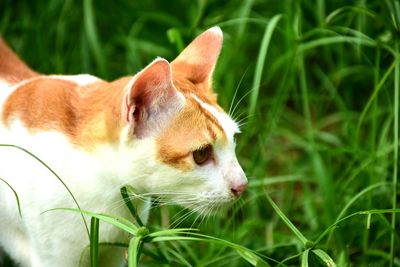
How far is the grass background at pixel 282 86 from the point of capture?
7.89 feet

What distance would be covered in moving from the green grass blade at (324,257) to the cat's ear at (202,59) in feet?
1.73

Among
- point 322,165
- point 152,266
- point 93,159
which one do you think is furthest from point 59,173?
point 322,165

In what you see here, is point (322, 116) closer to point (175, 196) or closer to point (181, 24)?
point (181, 24)

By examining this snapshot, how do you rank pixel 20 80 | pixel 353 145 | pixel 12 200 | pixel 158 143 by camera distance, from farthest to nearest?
pixel 353 145 → pixel 20 80 → pixel 12 200 → pixel 158 143

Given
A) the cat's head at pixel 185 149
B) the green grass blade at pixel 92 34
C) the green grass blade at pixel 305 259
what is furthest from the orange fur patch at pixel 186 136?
the green grass blade at pixel 92 34

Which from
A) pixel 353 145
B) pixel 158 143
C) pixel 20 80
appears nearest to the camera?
pixel 158 143

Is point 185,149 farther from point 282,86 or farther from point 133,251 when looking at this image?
point 282,86

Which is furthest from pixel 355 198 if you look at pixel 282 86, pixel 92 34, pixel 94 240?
pixel 92 34

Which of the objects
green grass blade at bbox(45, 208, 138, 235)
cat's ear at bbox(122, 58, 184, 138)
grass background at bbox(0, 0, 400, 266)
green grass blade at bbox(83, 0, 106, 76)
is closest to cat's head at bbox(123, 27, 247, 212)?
cat's ear at bbox(122, 58, 184, 138)

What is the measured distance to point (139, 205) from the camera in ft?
6.58

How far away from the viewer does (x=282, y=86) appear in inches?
100

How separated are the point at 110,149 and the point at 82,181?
107mm

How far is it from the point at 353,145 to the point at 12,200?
45.6 inches

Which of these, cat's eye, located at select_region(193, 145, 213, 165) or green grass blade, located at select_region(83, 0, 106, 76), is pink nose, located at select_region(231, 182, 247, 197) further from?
green grass blade, located at select_region(83, 0, 106, 76)
